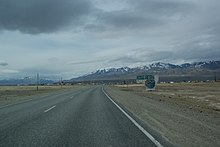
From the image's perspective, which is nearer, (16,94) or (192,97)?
(192,97)

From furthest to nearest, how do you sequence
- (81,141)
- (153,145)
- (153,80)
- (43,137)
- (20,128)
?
1. (153,80)
2. (20,128)
3. (43,137)
4. (81,141)
5. (153,145)

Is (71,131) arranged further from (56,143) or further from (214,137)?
(214,137)

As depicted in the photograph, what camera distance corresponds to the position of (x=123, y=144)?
8883 millimetres

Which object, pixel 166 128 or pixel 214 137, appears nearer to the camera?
pixel 214 137

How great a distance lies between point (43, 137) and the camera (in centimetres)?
1005

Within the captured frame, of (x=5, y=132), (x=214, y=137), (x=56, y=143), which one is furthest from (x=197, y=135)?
(x=5, y=132)

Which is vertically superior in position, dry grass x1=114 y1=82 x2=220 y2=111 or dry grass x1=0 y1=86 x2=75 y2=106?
dry grass x1=0 y1=86 x2=75 y2=106

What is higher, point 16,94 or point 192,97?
point 16,94

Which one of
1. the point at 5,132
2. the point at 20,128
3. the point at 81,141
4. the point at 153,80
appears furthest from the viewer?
the point at 153,80

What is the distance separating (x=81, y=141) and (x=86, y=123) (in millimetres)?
4184

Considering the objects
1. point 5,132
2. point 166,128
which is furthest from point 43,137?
point 166,128

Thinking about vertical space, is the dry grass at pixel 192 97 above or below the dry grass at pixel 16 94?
below

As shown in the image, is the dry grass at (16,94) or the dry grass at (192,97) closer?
the dry grass at (192,97)

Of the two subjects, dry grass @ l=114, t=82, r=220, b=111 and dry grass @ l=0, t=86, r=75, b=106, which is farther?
dry grass @ l=0, t=86, r=75, b=106
